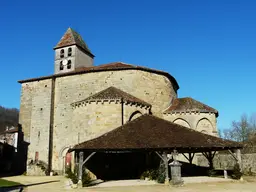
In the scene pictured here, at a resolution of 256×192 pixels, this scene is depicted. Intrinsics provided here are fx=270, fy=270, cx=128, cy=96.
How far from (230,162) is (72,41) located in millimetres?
18846

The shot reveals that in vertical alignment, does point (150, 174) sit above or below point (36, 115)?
below

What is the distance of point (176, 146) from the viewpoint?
43.2ft

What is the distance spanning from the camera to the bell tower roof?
28.1 meters

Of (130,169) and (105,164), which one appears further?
(130,169)

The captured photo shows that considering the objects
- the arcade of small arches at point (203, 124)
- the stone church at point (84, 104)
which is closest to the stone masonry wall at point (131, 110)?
the stone church at point (84, 104)

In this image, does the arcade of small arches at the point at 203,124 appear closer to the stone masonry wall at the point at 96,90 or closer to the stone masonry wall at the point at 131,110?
the stone masonry wall at the point at 96,90

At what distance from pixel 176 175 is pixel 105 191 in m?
3.87

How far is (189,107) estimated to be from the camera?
22719mm

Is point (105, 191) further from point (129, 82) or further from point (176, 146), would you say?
point (129, 82)

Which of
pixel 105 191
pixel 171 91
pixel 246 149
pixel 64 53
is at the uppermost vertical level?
pixel 64 53

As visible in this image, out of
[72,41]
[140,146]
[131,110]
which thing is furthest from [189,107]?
[72,41]

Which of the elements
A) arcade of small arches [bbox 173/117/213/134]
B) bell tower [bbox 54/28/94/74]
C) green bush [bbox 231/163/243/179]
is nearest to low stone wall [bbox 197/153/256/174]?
arcade of small arches [bbox 173/117/213/134]

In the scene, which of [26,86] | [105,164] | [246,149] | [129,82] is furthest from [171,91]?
[26,86]

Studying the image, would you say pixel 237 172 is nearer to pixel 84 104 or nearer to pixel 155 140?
pixel 155 140
